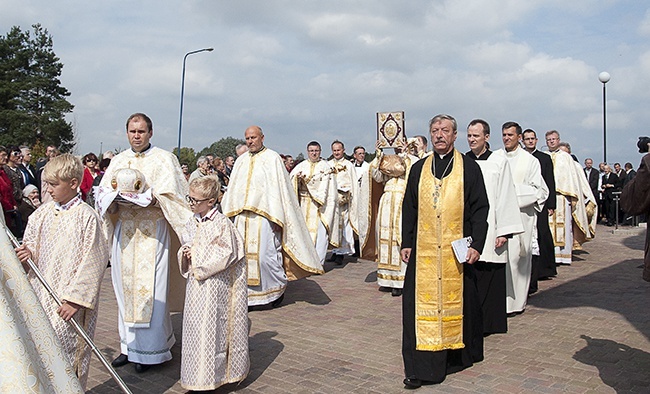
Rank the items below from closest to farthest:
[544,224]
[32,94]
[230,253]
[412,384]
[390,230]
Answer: [230,253] < [412,384] < [390,230] < [544,224] < [32,94]

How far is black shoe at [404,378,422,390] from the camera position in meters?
5.01

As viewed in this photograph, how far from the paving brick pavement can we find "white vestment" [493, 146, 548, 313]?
28cm

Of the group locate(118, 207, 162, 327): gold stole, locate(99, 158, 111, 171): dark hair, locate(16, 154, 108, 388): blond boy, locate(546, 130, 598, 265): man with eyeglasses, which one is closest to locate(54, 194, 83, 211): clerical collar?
locate(16, 154, 108, 388): blond boy

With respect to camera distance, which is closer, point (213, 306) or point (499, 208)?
point (213, 306)

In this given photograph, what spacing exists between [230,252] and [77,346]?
1230mm

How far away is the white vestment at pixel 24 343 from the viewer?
214 centimetres

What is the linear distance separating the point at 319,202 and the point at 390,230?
2.52m

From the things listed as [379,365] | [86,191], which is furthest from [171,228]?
[86,191]

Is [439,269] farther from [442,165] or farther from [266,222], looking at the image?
[266,222]

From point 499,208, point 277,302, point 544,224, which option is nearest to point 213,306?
point 499,208

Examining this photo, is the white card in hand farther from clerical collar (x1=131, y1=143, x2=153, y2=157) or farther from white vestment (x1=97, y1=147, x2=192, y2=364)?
clerical collar (x1=131, y1=143, x2=153, y2=157)

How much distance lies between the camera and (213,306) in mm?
4785

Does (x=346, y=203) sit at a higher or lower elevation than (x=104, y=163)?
lower

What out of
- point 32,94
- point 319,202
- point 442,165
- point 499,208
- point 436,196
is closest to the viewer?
point 436,196
